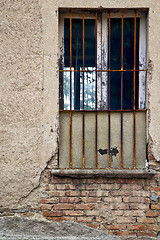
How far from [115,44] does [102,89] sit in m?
0.61

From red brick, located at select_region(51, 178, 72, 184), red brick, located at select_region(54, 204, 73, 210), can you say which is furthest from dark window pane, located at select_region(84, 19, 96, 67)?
red brick, located at select_region(54, 204, 73, 210)

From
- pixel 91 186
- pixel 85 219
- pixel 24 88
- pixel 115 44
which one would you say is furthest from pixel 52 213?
pixel 115 44

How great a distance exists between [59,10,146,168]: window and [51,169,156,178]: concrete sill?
14cm

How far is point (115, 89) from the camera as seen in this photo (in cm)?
346

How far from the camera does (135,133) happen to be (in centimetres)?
339

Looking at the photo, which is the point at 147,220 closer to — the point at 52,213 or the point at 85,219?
the point at 85,219

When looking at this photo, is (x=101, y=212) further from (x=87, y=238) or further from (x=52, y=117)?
(x=52, y=117)

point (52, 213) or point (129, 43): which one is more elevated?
point (129, 43)

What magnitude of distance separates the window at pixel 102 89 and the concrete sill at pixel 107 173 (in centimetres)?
14

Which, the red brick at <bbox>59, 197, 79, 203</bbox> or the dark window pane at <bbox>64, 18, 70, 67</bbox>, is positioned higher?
the dark window pane at <bbox>64, 18, 70, 67</bbox>

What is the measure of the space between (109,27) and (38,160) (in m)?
1.91

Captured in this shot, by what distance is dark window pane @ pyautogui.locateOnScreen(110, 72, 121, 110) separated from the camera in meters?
3.44

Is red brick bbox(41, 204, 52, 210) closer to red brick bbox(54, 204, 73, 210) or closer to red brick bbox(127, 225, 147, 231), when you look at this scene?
red brick bbox(54, 204, 73, 210)

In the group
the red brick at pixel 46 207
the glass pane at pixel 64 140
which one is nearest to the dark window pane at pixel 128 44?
the glass pane at pixel 64 140
